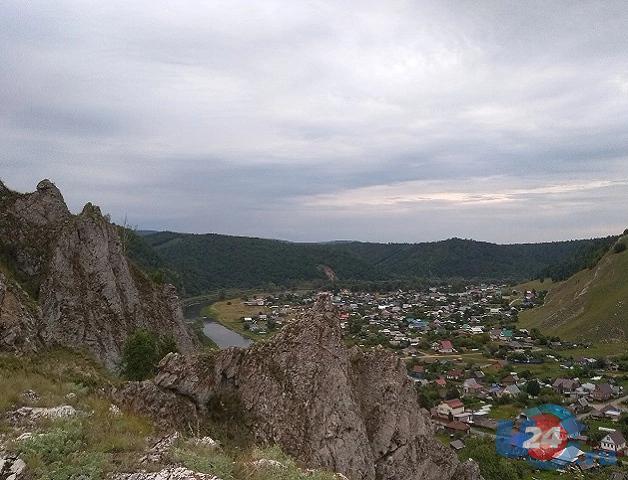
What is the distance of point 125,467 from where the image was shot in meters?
8.39

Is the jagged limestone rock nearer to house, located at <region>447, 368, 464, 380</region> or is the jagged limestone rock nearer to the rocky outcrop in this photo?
the rocky outcrop

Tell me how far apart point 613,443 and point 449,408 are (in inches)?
769

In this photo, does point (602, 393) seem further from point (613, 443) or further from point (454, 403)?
point (454, 403)

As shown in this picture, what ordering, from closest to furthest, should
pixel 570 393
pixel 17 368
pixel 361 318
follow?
pixel 17 368, pixel 570 393, pixel 361 318

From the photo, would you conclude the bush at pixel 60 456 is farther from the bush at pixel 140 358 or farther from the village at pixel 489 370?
the village at pixel 489 370

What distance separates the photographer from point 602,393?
72.8 metres

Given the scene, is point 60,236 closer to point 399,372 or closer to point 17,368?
point 17,368

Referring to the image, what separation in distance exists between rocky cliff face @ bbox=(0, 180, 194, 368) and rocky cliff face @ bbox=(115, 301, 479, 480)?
11797 mm

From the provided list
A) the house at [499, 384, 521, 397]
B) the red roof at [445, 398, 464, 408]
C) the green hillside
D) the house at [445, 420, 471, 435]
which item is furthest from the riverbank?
the green hillside

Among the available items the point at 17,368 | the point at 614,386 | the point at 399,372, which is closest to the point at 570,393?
the point at 614,386

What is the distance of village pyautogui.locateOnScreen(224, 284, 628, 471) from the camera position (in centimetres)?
6091

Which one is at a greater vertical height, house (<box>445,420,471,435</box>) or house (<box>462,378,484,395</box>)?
house (<box>462,378,484,395</box>)

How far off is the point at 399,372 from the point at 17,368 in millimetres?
14144

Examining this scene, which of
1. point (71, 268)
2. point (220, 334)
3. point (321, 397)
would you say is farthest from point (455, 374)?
point (321, 397)
